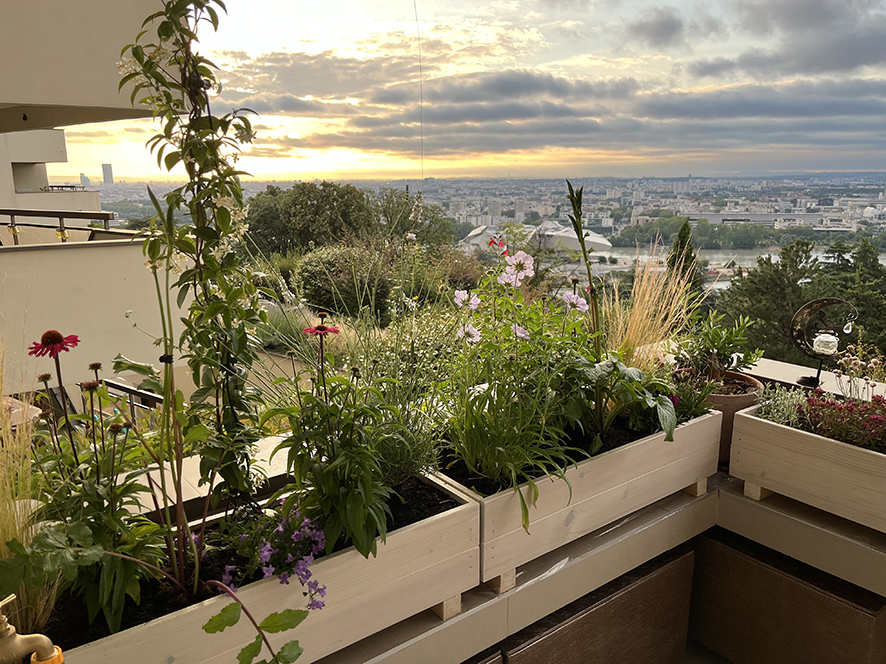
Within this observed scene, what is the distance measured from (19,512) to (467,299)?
125 centimetres

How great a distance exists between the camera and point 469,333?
5.93ft

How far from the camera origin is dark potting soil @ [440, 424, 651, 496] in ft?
5.68

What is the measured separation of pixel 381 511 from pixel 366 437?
6.6 inches

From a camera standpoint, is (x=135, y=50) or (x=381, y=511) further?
(x=381, y=511)

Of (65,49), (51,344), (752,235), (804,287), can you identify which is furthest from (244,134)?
(804,287)

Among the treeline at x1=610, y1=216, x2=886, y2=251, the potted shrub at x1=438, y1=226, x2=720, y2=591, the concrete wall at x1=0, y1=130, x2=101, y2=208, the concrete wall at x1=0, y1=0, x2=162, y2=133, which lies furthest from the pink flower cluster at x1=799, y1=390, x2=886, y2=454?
the concrete wall at x1=0, y1=130, x2=101, y2=208

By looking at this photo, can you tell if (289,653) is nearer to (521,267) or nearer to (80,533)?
(80,533)

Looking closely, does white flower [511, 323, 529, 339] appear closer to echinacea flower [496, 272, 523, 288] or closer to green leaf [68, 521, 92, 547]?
echinacea flower [496, 272, 523, 288]

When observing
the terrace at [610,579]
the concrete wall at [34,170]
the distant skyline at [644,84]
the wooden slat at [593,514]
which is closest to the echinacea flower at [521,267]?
the terrace at [610,579]

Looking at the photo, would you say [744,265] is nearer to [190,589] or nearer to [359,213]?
[359,213]

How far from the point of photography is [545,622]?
6.10ft

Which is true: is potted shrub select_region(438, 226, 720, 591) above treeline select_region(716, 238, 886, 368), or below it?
above

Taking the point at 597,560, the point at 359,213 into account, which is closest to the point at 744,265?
the point at 359,213

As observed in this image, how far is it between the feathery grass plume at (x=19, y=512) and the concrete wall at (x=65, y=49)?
358cm
